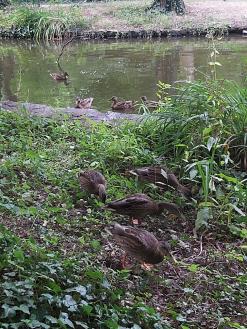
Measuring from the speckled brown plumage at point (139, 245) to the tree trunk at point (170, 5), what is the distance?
17714 millimetres

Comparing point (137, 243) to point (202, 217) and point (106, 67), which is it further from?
point (106, 67)

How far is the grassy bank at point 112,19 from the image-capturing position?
1734 centimetres

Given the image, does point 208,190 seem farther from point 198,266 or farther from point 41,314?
point 41,314

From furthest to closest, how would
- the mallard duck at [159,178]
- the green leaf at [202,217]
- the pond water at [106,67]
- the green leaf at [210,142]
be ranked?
the pond water at [106,67]
the green leaf at [210,142]
the mallard duck at [159,178]
the green leaf at [202,217]

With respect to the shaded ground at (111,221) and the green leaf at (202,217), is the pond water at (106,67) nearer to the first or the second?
the shaded ground at (111,221)

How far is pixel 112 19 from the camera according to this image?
18.4m

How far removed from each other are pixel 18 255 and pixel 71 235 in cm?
91

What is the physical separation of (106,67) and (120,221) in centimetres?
877

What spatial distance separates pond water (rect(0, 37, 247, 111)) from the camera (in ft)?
31.1

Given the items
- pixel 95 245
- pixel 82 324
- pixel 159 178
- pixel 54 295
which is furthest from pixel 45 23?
pixel 82 324

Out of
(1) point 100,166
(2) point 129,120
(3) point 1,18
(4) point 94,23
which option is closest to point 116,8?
(4) point 94,23

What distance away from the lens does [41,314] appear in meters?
2.29

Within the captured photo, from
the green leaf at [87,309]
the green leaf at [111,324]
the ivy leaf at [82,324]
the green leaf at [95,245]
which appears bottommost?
the green leaf at [95,245]

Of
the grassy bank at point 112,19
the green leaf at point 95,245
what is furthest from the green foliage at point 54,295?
the grassy bank at point 112,19
